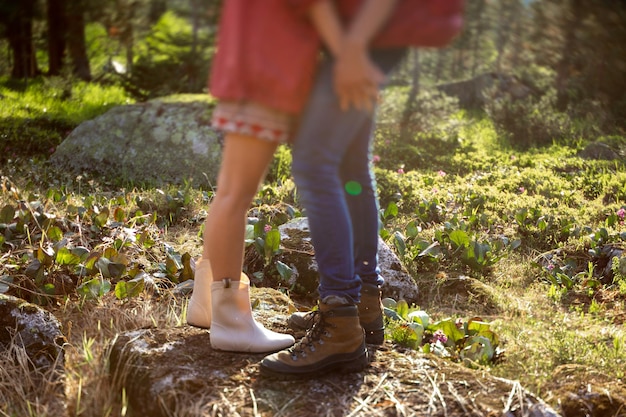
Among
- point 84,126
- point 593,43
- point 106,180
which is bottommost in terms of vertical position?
point 106,180

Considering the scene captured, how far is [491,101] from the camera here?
1006 centimetres

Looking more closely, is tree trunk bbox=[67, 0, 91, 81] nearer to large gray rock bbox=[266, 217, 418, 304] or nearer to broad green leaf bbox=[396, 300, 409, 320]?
large gray rock bbox=[266, 217, 418, 304]

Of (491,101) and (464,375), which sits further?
(491,101)

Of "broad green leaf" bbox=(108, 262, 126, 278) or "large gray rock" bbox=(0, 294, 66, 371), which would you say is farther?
"broad green leaf" bbox=(108, 262, 126, 278)

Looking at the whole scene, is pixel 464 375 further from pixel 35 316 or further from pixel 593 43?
pixel 593 43

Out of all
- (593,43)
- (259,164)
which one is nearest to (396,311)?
(259,164)

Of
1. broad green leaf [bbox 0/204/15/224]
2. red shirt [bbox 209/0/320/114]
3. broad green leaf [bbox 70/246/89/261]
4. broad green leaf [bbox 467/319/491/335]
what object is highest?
red shirt [bbox 209/0/320/114]

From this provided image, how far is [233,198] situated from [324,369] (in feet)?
1.91

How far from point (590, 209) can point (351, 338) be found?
3.79 metres

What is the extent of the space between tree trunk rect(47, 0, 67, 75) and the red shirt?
9693 millimetres

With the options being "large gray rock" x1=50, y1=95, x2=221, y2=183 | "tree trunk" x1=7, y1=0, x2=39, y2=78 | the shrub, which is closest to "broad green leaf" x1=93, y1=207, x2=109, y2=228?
"large gray rock" x1=50, y1=95, x2=221, y2=183

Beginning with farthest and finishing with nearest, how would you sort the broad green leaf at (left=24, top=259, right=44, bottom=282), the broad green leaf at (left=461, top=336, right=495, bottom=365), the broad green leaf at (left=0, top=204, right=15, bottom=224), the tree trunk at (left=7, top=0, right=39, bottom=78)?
the tree trunk at (left=7, top=0, right=39, bottom=78), the broad green leaf at (left=0, top=204, right=15, bottom=224), the broad green leaf at (left=24, top=259, right=44, bottom=282), the broad green leaf at (left=461, top=336, right=495, bottom=365)

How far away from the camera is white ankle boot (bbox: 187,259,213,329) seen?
2412 millimetres

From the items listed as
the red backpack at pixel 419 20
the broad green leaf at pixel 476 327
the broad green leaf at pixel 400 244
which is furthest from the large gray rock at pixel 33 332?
the broad green leaf at pixel 400 244
